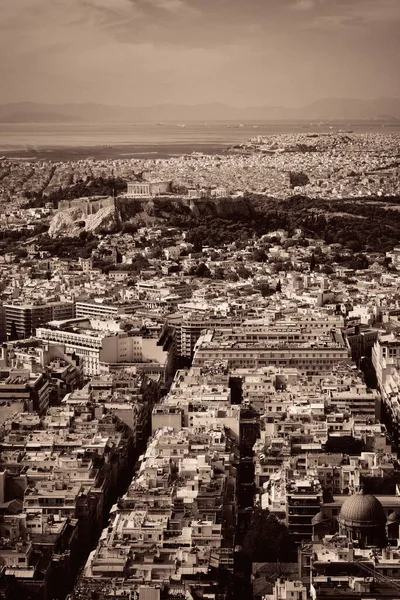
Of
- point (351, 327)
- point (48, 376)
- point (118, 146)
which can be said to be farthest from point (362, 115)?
point (48, 376)

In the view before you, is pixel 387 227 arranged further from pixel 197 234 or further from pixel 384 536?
pixel 384 536

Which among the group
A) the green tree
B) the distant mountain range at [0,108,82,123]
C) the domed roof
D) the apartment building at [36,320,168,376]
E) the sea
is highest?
the domed roof

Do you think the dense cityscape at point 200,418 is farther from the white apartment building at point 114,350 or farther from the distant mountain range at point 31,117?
the distant mountain range at point 31,117

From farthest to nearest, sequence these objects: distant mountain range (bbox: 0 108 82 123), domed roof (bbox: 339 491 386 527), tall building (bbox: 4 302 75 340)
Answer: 1. distant mountain range (bbox: 0 108 82 123)
2. tall building (bbox: 4 302 75 340)
3. domed roof (bbox: 339 491 386 527)

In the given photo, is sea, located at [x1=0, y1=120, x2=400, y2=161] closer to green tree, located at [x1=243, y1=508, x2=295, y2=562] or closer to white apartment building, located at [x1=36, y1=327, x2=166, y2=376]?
white apartment building, located at [x1=36, y1=327, x2=166, y2=376]

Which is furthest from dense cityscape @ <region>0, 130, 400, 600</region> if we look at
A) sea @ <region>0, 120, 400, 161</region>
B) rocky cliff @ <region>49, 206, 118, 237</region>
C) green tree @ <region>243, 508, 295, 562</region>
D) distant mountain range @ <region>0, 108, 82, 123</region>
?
sea @ <region>0, 120, 400, 161</region>

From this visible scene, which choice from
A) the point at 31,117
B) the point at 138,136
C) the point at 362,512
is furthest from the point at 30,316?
the point at 138,136
